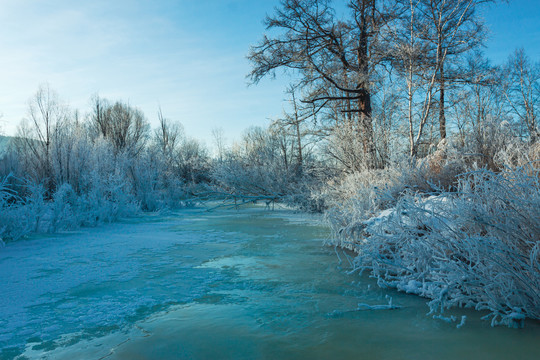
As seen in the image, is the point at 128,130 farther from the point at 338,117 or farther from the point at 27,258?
the point at 27,258

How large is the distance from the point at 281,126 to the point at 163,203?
232 inches

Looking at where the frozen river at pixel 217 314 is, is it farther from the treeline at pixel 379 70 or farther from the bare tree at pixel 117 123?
the bare tree at pixel 117 123

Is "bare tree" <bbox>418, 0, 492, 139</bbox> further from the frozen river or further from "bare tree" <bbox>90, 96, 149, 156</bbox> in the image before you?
"bare tree" <bbox>90, 96, 149, 156</bbox>

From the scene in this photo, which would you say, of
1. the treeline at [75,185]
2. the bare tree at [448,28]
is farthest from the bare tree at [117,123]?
the bare tree at [448,28]

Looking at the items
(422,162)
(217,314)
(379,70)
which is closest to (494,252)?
(217,314)

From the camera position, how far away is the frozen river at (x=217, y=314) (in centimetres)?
229

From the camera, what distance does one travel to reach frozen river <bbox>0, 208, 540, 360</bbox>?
2295 mm

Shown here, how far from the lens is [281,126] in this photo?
1306cm

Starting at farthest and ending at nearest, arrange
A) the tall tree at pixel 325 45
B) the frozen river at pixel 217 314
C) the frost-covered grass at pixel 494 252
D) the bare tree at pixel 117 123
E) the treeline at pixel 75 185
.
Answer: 1. the bare tree at pixel 117 123
2. the tall tree at pixel 325 45
3. the treeline at pixel 75 185
4. the frost-covered grass at pixel 494 252
5. the frozen river at pixel 217 314

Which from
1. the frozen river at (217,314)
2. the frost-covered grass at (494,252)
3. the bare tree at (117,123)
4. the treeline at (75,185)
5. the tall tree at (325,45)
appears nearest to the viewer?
the frozen river at (217,314)

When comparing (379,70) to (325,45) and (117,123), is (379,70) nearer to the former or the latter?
(325,45)

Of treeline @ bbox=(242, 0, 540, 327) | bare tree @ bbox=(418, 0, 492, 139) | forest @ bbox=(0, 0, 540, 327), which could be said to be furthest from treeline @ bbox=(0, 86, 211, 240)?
bare tree @ bbox=(418, 0, 492, 139)

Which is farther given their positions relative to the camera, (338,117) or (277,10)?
(338,117)

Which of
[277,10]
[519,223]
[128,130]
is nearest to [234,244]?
[519,223]
